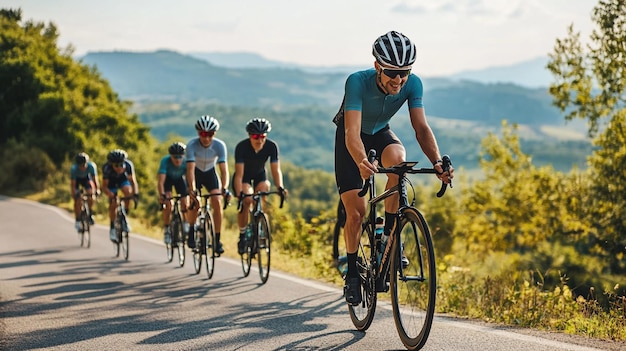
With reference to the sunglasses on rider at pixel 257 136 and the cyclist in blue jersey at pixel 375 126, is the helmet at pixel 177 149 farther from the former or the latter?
the cyclist in blue jersey at pixel 375 126

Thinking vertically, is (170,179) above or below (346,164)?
below

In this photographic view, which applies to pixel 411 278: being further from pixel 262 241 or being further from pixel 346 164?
pixel 262 241

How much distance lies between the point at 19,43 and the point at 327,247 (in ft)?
196

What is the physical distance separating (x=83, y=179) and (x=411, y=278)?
13217 millimetres

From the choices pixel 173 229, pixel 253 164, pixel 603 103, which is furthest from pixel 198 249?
pixel 603 103

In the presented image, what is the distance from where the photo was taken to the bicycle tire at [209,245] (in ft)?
36.9

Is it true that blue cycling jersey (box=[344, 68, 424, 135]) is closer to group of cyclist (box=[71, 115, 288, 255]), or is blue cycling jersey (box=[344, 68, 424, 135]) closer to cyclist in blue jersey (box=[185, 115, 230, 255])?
group of cyclist (box=[71, 115, 288, 255])

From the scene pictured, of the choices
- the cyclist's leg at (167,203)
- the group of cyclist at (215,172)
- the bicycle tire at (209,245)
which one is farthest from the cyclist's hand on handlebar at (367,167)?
the cyclist's leg at (167,203)

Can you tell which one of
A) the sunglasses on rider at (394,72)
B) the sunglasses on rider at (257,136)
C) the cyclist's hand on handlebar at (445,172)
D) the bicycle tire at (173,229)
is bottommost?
the bicycle tire at (173,229)

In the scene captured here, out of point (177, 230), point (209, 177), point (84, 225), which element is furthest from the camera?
point (84, 225)

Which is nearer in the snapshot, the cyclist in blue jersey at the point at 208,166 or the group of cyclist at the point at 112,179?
the cyclist in blue jersey at the point at 208,166

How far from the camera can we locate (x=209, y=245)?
1159 cm

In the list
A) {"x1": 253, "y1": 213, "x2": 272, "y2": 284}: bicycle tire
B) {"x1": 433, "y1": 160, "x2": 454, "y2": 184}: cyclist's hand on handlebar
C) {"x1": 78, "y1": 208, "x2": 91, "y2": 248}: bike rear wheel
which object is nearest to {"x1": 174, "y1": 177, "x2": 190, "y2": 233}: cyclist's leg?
{"x1": 253, "y1": 213, "x2": 272, "y2": 284}: bicycle tire

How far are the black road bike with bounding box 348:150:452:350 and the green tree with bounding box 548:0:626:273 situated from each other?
18.2 meters
